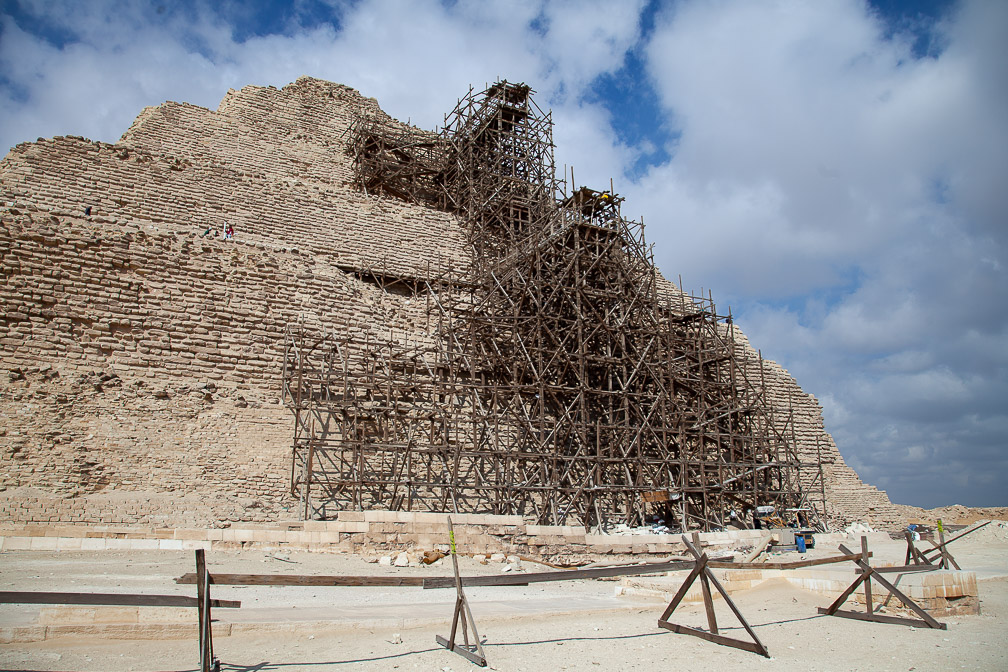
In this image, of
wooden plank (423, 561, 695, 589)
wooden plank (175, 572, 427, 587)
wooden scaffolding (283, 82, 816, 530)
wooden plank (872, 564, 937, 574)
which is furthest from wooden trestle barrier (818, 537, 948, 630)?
wooden scaffolding (283, 82, 816, 530)

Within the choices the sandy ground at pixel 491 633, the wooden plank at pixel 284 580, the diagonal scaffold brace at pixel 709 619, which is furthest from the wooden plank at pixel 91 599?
the diagonal scaffold brace at pixel 709 619

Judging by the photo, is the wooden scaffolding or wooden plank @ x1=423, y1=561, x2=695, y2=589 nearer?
wooden plank @ x1=423, y1=561, x2=695, y2=589

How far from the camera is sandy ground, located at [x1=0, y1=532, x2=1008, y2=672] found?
212 inches

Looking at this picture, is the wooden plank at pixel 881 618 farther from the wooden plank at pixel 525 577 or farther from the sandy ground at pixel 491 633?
the wooden plank at pixel 525 577

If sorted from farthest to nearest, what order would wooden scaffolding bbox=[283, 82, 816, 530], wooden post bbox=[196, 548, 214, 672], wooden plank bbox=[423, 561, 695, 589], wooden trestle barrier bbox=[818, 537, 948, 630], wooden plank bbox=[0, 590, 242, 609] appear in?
wooden scaffolding bbox=[283, 82, 816, 530] → wooden trestle barrier bbox=[818, 537, 948, 630] → wooden plank bbox=[423, 561, 695, 589] → wooden post bbox=[196, 548, 214, 672] → wooden plank bbox=[0, 590, 242, 609]

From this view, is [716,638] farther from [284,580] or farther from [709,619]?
[284,580]

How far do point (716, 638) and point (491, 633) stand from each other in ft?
6.27

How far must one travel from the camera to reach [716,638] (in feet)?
20.7

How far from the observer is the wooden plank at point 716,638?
6.04 meters

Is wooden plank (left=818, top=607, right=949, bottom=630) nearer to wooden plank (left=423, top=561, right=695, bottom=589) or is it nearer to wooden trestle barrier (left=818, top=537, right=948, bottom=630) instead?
wooden trestle barrier (left=818, top=537, right=948, bottom=630)

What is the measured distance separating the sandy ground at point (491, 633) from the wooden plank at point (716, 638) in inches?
2.2

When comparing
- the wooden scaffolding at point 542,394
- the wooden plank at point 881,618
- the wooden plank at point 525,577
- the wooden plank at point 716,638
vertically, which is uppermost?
the wooden scaffolding at point 542,394

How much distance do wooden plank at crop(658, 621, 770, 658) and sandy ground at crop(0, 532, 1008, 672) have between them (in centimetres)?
6

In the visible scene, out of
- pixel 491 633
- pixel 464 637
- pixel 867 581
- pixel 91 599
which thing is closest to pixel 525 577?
pixel 464 637
